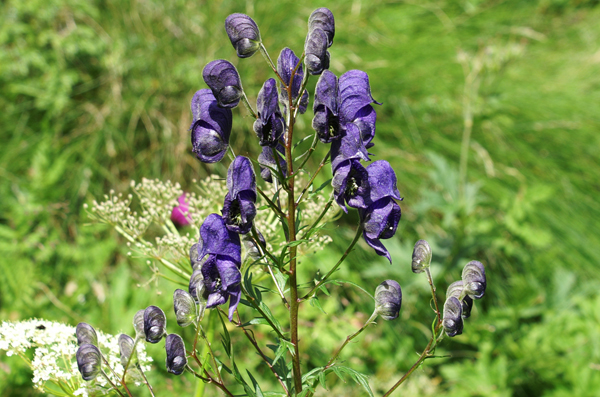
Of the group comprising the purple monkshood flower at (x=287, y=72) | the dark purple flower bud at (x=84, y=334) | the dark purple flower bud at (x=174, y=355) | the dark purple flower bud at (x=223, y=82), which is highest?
the purple monkshood flower at (x=287, y=72)

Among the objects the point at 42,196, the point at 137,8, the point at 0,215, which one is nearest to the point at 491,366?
the point at 42,196

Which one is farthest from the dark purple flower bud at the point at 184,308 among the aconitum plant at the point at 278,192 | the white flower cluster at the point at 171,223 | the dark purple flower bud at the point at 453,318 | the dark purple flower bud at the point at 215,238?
the dark purple flower bud at the point at 453,318

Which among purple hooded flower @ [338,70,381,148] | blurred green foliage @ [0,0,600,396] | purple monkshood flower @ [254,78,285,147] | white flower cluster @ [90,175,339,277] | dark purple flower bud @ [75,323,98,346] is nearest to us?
purple monkshood flower @ [254,78,285,147]

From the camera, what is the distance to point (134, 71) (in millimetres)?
4211

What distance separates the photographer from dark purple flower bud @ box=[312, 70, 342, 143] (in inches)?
38.7

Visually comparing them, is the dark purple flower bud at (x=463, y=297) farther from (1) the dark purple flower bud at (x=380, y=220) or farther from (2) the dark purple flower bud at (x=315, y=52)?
(2) the dark purple flower bud at (x=315, y=52)

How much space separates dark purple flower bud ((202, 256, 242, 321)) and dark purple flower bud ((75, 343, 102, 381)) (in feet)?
1.05

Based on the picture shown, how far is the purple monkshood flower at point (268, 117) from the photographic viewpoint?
3.08ft

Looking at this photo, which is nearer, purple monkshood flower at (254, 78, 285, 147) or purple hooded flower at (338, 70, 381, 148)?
purple monkshood flower at (254, 78, 285, 147)

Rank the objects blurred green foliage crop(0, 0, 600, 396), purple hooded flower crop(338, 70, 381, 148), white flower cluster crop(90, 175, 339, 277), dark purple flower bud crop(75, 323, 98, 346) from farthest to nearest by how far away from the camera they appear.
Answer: blurred green foliage crop(0, 0, 600, 396), white flower cluster crop(90, 175, 339, 277), dark purple flower bud crop(75, 323, 98, 346), purple hooded flower crop(338, 70, 381, 148)

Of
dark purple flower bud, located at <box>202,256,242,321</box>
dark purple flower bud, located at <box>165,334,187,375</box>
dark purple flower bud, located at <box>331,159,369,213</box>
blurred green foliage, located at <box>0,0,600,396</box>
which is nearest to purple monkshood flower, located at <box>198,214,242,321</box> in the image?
dark purple flower bud, located at <box>202,256,242,321</box>

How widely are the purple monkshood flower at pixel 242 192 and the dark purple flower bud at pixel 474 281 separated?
1.85 feet

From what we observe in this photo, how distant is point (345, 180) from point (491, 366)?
7.52 ft

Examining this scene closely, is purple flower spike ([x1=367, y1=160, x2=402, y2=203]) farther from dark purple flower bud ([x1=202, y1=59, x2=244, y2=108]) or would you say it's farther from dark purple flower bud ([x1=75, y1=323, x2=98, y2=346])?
dark purple flower bud ([x1=75, y1=323, x2=98, y2=346])
